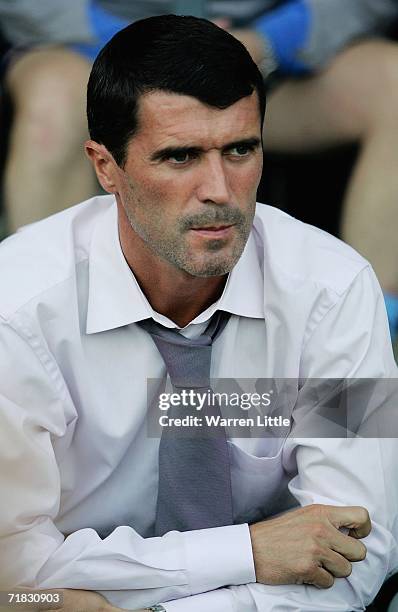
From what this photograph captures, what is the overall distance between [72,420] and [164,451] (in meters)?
0.16

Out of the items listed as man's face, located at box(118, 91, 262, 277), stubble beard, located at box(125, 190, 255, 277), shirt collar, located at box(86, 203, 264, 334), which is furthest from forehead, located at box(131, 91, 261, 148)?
shirt collar, located at box(86, 203, 264, 334)

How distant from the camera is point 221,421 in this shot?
1987 millimetres

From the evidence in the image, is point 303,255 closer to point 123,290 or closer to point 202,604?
point 123,290

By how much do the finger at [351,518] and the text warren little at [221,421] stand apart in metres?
0.21

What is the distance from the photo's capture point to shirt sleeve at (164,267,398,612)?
6.13ft

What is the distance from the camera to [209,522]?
1964 millimetres

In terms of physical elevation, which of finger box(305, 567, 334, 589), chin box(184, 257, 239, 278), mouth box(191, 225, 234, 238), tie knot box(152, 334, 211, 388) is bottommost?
finger box(305, 567, 334, 589)

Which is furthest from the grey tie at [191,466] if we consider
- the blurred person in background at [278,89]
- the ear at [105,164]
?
the blurred person in background at [278,89]

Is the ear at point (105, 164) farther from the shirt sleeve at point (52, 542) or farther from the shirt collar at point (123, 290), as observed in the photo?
the shirt sleeve at point (52, 542)

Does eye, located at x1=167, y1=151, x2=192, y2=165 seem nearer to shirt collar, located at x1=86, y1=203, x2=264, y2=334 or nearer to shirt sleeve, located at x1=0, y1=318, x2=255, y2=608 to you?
shirt collar, located at x1=86, y1=203, x2=264, y2=334

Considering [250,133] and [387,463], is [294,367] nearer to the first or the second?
[387,463]

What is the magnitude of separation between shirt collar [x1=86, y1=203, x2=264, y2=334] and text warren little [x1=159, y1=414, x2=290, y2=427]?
15 cm

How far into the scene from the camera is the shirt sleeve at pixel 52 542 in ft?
5.98

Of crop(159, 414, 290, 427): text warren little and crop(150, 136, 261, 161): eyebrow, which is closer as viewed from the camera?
crop(150, 136, 261, 161): eyebrow
